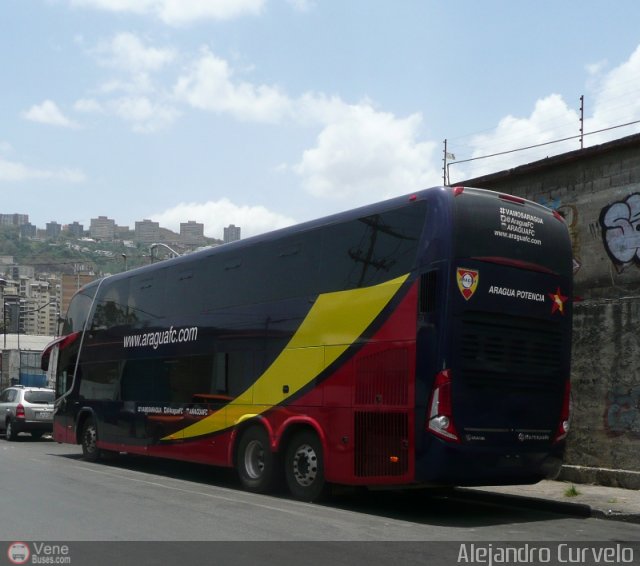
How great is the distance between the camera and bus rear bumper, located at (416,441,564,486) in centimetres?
998

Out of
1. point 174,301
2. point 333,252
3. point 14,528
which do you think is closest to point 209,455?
point 174,301

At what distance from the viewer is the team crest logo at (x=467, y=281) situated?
10.2 m

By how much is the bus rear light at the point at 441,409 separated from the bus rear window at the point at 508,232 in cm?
157

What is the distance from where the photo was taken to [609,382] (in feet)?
45.9

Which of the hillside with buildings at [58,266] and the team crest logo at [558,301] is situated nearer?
the team crest logo at [558,301]

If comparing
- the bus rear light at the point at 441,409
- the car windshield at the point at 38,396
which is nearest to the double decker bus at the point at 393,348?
the bus rear light at the point at 441,409

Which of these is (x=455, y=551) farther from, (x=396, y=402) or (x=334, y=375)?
(x=334, y=375)

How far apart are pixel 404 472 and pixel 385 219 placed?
335 centimetres

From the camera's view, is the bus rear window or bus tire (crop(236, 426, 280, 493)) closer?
the bus rear window

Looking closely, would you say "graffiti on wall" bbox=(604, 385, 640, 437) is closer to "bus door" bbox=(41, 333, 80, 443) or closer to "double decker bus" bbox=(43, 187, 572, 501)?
"double decker bus" bbox=(43, 187, 572, 501)

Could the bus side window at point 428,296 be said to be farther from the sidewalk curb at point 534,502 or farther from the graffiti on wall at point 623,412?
the graffiti on wall at point 623,412

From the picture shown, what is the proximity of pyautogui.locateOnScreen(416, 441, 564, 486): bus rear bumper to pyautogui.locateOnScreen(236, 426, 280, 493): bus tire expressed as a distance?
10.9 ft

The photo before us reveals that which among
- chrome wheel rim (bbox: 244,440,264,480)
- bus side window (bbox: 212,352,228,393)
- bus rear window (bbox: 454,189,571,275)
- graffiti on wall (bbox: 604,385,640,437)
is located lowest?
chrome wheel rim (bbox: 244,440,264,480)

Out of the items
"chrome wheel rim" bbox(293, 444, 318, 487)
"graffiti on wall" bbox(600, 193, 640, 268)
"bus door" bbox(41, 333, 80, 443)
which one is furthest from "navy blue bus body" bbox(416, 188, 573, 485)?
"bus door" bbox(41, 333, 80, 443)
